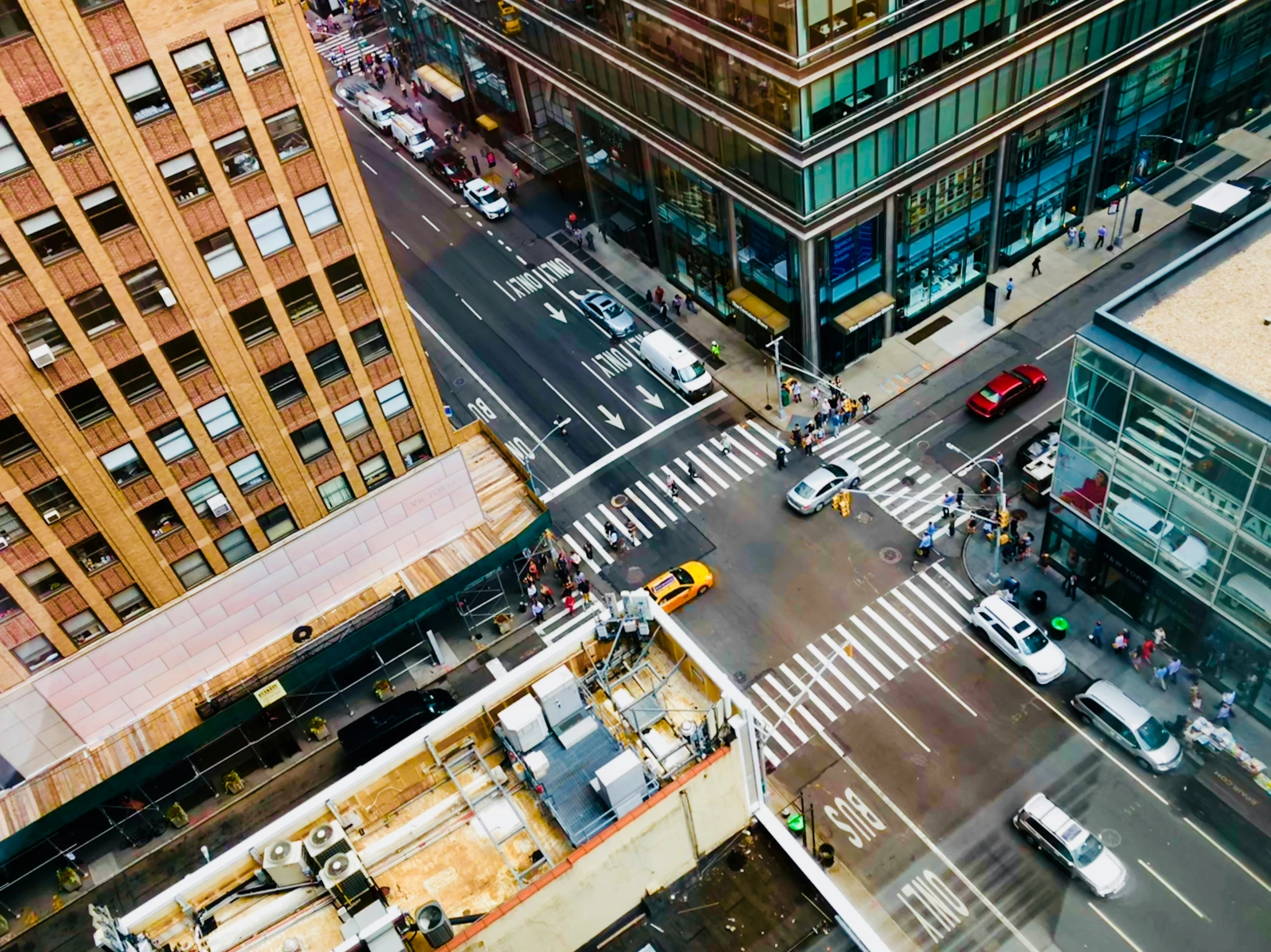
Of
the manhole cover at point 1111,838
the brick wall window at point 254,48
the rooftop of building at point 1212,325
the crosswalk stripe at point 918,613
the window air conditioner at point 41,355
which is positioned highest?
the brick wall window at point 254,48

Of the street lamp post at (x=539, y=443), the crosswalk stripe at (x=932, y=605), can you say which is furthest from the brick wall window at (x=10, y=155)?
the crosswalk stripe at (x=932, y=605)

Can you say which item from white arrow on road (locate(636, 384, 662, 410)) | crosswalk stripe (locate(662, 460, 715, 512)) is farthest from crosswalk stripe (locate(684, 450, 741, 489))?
white arrow on road (locate(636, 384, 662, 410))

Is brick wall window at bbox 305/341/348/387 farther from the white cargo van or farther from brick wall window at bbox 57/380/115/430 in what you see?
the white cargo van

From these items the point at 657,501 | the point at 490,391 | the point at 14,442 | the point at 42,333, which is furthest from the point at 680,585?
the point at 42,333

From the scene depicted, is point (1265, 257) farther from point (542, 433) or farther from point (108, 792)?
point (108, 792)

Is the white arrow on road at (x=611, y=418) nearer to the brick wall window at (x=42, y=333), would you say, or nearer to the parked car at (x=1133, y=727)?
the parked car at (x=1133, y=727)

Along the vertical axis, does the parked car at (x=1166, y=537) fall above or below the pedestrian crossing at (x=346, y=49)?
below
